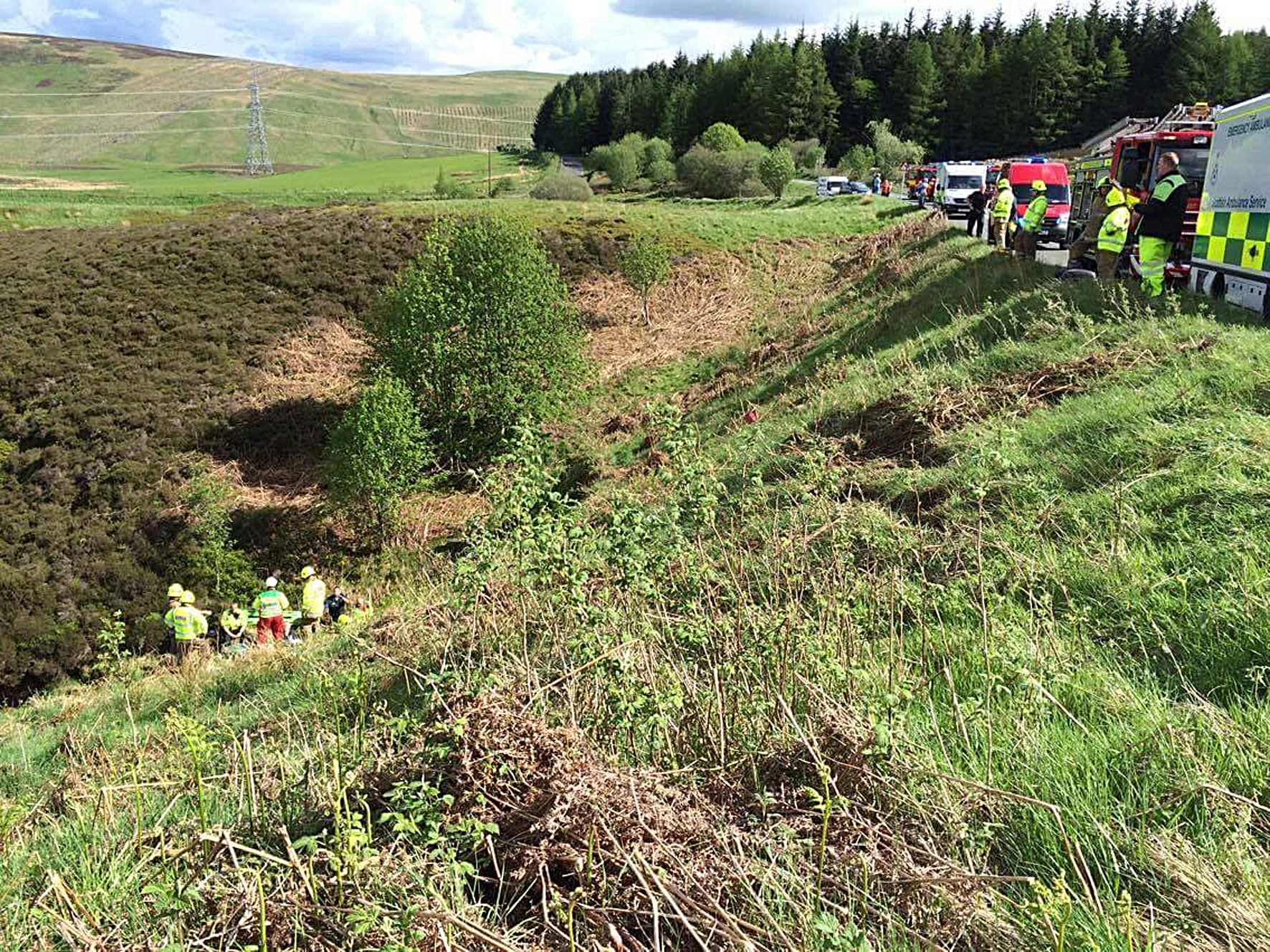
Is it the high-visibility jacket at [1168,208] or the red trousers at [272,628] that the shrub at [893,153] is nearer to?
the high-visibility jacket at [1168,208]

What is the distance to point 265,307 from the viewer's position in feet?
107

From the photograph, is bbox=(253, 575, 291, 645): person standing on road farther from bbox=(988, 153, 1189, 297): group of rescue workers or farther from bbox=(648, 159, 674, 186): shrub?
bbox=(648, 159, 674, 186): shrub

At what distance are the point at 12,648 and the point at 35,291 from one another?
2269cm

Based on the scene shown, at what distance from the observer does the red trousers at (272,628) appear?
512 inches

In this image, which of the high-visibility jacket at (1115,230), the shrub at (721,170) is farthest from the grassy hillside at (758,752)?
the shrub at (721,170)

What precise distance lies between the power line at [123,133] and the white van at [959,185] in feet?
564

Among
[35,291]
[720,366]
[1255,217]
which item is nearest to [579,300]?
[720,366]

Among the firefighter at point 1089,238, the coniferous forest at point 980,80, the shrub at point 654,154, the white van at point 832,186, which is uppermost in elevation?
the coniferous forest at point 980,80

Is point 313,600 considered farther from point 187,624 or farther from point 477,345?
point 477,345

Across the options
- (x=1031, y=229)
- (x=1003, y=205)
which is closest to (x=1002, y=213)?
(x=1003, y=205)

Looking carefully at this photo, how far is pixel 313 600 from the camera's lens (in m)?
13.6

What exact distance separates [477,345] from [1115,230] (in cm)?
1660

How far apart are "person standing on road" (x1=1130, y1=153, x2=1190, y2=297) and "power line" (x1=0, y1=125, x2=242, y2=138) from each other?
18857 centimetres

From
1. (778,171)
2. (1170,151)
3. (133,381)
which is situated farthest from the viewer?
(778,171)
